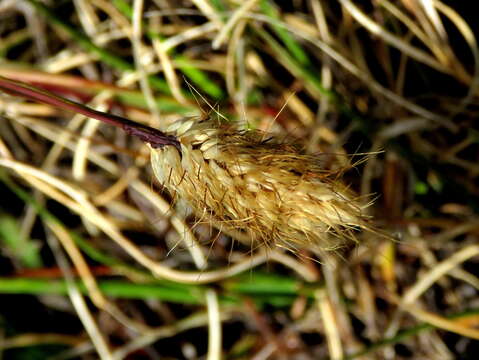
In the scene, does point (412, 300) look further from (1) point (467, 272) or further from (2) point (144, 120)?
(2) point (144, 120)

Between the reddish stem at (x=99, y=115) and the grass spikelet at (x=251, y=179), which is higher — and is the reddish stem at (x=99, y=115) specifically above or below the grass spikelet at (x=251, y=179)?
above

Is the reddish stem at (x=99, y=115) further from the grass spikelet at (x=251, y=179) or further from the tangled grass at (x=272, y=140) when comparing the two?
the tangled grass at (x=272, y=140)

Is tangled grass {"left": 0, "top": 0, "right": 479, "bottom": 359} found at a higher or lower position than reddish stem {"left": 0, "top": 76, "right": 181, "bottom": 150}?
lower

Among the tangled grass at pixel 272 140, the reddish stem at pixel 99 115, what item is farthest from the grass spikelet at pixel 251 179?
the tangled grass at pixel 272 140

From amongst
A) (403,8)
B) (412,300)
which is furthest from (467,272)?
(403,8)

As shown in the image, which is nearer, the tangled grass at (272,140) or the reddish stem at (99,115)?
the reddish stem at (99,115)

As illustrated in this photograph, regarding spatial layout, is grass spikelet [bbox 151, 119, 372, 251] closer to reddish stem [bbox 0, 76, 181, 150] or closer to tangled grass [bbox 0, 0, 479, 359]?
reddish stem [bbox 0, 76, 181, 150]

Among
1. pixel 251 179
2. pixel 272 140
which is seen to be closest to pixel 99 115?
pixel 251 179

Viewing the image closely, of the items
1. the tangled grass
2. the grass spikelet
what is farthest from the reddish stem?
the tangled grass
